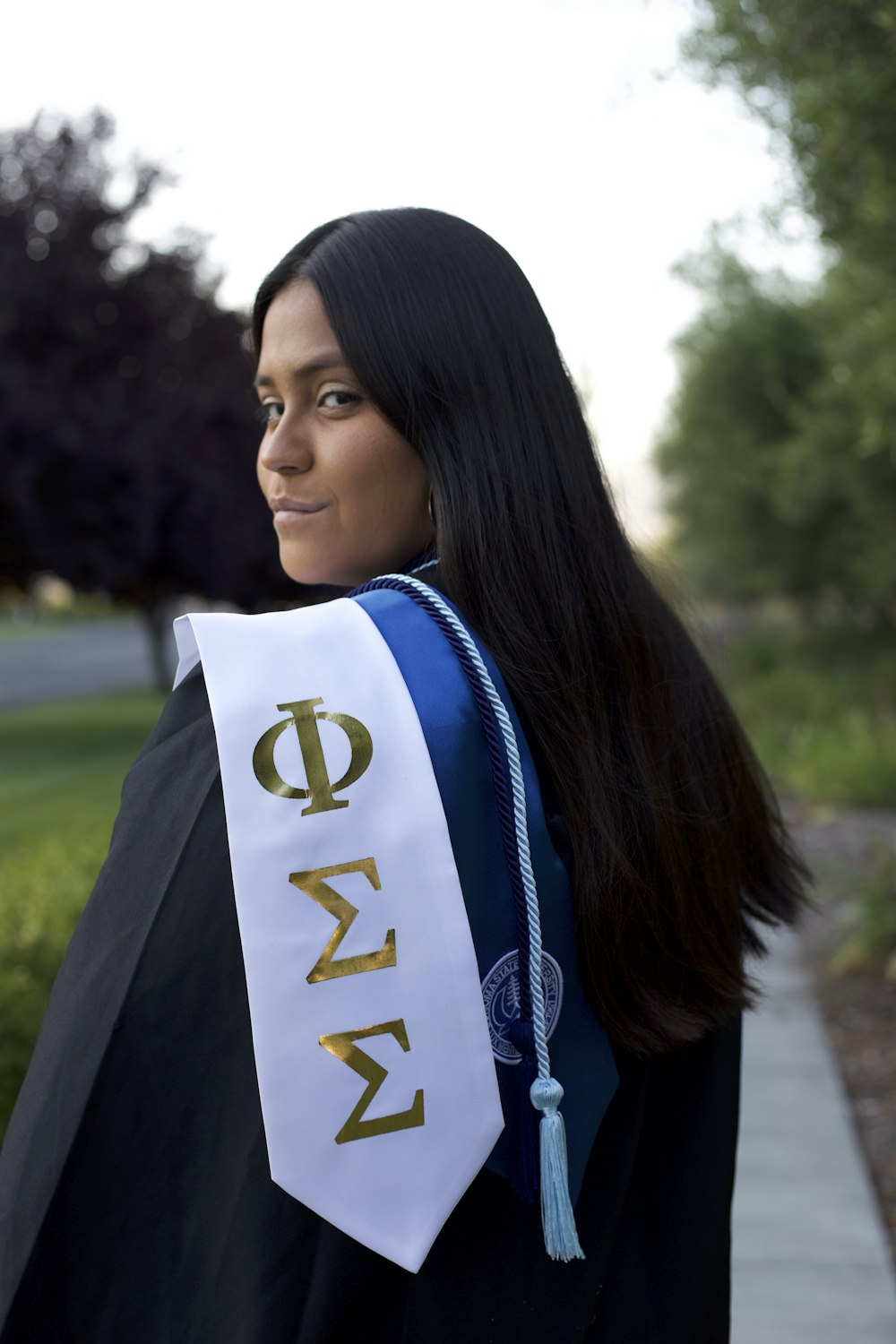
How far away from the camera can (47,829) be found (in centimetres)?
826

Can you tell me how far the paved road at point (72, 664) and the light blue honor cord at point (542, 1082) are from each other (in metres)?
22.9

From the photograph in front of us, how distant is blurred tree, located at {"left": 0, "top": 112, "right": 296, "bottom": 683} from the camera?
12242 mm

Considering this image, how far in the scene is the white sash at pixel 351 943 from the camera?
0.97m

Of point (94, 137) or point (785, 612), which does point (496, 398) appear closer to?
point (94, 137)

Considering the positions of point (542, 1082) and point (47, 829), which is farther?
point (47, 829)

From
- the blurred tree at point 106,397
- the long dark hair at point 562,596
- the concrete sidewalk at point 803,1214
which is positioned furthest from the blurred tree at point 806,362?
the blurred tree at point 106,397

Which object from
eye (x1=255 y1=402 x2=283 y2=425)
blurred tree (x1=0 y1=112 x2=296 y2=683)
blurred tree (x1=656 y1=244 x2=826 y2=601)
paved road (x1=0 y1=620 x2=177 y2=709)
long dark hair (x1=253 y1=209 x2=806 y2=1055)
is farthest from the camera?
paved road (x1=0 y1=620 x2=177 y2=709)

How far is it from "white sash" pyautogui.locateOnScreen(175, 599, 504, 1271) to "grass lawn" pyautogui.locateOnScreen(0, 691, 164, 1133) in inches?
74.6

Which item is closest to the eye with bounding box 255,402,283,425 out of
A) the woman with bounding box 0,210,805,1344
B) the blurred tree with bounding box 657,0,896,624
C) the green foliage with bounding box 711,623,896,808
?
the woman with bounding box 0,210,805,1344

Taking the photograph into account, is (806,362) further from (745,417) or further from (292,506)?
(292,506)

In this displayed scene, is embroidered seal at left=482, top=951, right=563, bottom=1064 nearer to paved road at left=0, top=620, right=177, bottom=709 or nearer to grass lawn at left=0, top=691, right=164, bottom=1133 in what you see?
grass lawn at left=0, top=691, right=164, bottom=1133

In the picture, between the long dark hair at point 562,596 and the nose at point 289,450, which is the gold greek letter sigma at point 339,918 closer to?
the long dark hair at point 562,596

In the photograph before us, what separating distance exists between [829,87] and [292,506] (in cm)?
263

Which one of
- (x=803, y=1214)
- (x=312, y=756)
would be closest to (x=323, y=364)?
(x=312, y=756)
